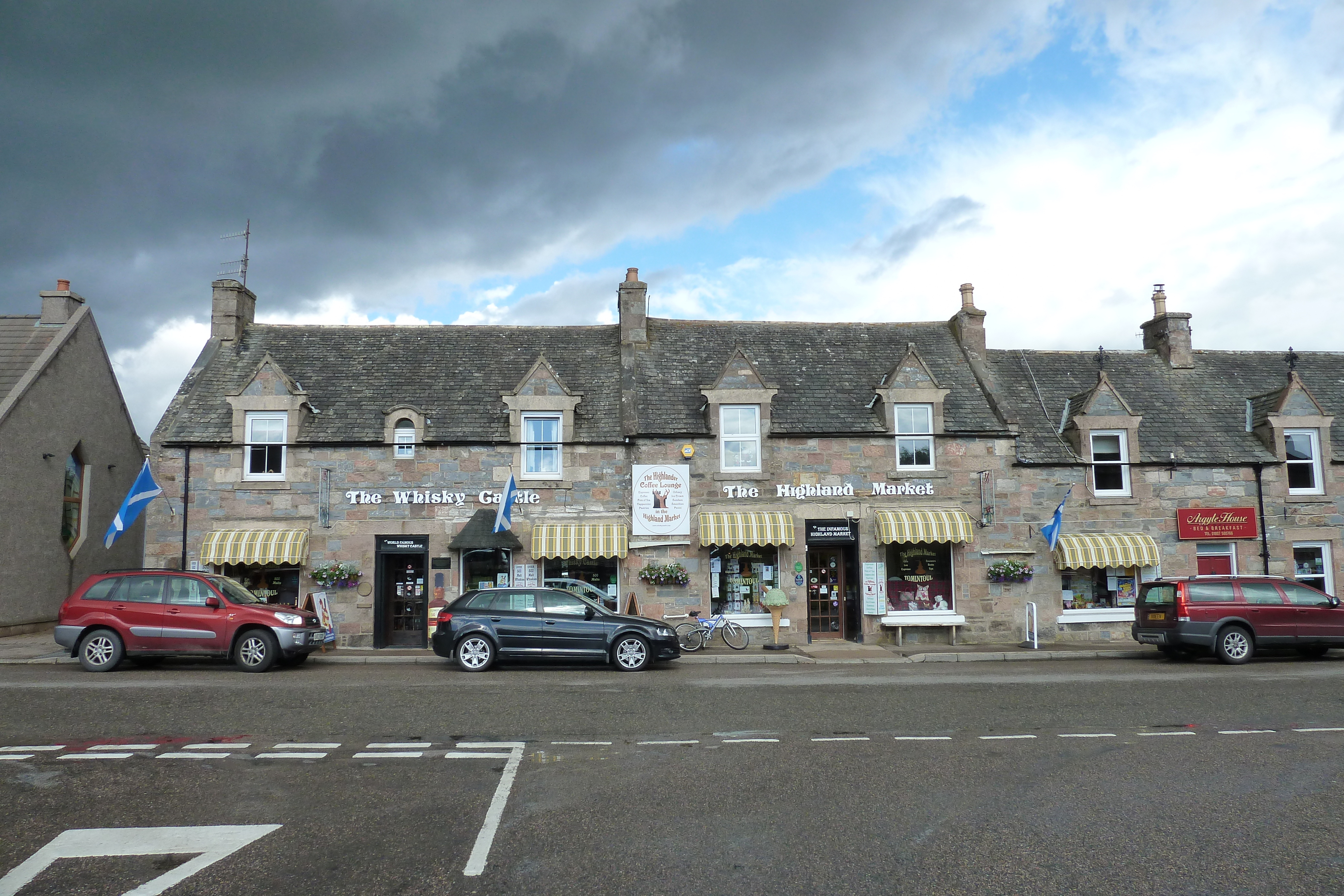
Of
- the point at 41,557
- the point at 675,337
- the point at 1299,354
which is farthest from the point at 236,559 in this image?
the point at 1299,354

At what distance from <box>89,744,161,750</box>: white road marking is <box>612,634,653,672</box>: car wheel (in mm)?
8337

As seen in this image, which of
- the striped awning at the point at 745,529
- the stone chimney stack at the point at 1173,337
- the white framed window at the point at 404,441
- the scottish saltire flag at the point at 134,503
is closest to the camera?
the scottish saltire flag at the point at 134,503

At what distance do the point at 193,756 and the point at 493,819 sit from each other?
3976 mm

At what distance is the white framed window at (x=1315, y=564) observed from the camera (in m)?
22.9

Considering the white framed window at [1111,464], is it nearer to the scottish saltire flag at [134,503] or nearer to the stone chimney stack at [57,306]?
the scottish saltire flag at [134,503]

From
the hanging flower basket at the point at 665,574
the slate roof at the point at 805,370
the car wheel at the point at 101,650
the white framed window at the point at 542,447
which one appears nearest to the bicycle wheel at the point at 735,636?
the hanging flower basket at the point at 665,574

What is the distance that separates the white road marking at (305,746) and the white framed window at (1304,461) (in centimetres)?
2350

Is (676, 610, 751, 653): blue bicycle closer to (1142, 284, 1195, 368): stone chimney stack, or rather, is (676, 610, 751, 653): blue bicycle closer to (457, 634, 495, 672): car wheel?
(457, 634, 495, 672): car wheel

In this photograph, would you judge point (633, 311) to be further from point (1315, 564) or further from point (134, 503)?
point (1315, 564)

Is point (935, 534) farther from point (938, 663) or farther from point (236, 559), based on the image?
point (236, 559)

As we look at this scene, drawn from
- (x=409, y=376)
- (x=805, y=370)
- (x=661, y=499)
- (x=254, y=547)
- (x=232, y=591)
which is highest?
(x=805, y=370)

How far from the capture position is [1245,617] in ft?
58.4

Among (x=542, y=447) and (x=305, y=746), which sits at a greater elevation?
(x=542, y=447)

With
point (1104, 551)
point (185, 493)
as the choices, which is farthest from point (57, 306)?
point (1104, 551)
